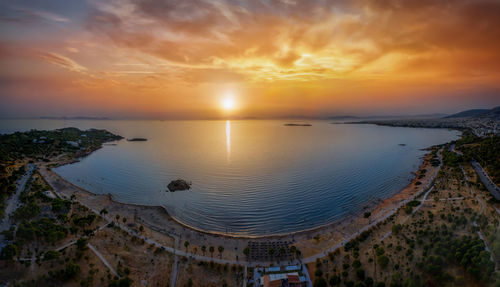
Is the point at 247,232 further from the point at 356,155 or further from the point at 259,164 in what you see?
the point at 356,155

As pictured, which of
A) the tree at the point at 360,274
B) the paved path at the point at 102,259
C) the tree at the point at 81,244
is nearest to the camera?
the tree at the point at 360,274

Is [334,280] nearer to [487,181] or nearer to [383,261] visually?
[383,261]

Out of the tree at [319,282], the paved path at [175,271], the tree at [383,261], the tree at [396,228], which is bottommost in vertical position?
the paved path at [175,271]

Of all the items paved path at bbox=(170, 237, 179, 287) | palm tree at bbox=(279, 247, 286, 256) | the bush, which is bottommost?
paved path at bbox=(170, 237, 179, 287)

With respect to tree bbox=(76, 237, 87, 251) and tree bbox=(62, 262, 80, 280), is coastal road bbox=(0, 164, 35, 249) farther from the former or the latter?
tree bbox=(62, 262, 80, 280)

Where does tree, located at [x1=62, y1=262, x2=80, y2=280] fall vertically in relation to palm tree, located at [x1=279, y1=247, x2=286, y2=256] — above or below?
above

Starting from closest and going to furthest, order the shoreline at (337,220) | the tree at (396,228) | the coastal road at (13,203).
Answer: the coastal road at (13,203) < the tree at (396,228) < the shoreline at (337,220)

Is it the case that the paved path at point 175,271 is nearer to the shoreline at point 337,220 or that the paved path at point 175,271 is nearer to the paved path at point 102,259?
the paved path at point 102,259

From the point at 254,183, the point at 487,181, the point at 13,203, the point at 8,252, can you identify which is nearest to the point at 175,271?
the point at 8,252

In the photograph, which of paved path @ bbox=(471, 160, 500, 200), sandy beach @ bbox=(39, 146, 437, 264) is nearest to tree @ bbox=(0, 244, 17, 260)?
sandy beach @ bbox=(39, 146, 437, 264)

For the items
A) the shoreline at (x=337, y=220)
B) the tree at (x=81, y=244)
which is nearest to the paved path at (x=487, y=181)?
the shoreline at (x=337, y=220)

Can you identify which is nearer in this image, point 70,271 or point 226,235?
point 70,271
